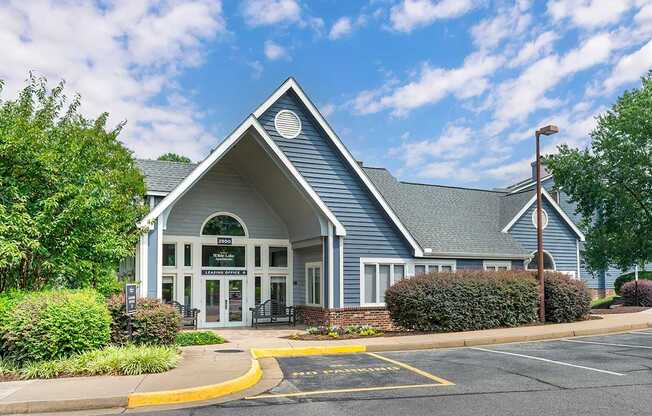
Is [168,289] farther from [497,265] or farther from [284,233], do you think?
[497,265]

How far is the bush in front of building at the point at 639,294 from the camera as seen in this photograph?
2703 cm

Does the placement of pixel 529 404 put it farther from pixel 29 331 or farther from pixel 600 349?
pixel 29 331

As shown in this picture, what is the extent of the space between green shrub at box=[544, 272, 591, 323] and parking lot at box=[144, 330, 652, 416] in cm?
557

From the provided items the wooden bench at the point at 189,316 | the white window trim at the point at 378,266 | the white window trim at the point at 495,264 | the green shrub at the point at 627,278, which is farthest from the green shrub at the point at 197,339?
the green shrub at the point at 627,278

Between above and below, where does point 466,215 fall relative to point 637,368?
above

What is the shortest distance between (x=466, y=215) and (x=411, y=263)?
251 inches

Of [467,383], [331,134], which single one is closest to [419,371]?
[467,383]

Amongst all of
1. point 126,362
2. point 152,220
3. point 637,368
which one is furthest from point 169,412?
point 152,220

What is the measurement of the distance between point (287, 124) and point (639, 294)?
1811 centimetres

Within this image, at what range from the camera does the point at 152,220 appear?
17547 mm

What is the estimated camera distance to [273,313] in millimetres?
22297

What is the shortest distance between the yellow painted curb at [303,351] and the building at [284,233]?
4.73m

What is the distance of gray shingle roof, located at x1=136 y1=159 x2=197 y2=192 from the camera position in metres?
19.2

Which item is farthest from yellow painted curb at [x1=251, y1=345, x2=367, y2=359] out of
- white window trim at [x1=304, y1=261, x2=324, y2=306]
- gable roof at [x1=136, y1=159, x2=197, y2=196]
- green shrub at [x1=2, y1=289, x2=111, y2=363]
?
gable roof at [x1=136, y1=159, x2=197, y2=196]
